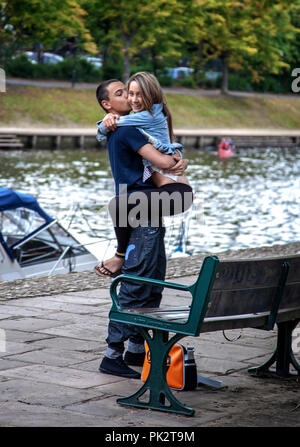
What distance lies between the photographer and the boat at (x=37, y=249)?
42.9ft

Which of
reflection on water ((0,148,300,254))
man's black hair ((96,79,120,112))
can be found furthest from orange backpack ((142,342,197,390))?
reflection on water ((0,148,300,254))

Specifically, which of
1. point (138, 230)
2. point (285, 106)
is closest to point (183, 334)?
point (138, 230)

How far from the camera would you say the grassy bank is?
152 feet

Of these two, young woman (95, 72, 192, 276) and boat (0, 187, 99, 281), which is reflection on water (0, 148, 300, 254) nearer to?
boat (0, 187, 99, 281)

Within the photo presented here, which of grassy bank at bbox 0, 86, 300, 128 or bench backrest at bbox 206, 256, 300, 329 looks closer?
bench backrest at bbox 206, 256, 300, 329

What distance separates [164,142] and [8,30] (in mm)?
43250

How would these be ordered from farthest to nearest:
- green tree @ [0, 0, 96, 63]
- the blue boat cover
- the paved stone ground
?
green tree @ [0, 0, 96, 63] < the blue boat cover < the paved stone ground

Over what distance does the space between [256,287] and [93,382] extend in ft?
3.90

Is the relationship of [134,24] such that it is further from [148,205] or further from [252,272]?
[252,272]

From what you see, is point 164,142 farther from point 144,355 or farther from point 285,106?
point 285,106

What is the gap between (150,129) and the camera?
5.34m

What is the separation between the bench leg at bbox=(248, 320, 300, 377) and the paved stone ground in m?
0.09

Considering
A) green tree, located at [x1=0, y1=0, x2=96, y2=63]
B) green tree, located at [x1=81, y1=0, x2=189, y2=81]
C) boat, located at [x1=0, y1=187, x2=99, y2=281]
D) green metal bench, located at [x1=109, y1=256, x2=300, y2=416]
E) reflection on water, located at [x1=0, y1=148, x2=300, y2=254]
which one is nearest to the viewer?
green metal bench, located at [x1=109, y1=256, x2=300, y2=416]

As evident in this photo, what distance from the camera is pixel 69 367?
5.64 m
